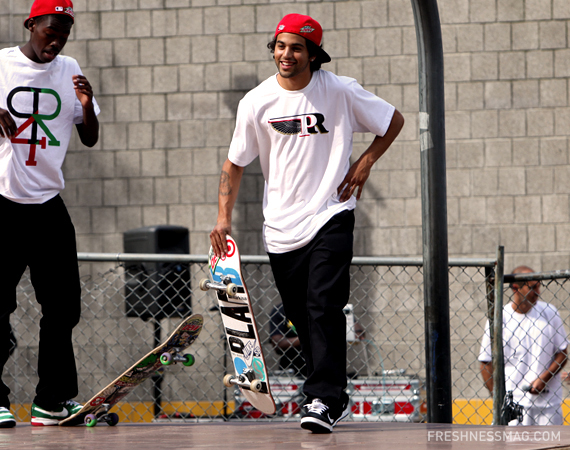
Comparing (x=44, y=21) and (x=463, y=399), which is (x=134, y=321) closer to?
(x=463, y=399)

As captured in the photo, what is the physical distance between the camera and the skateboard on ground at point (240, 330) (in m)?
3.18

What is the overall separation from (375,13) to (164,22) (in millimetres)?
2297

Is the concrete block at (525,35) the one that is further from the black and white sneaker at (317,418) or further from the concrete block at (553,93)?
the black and white sneaker at (317,418)

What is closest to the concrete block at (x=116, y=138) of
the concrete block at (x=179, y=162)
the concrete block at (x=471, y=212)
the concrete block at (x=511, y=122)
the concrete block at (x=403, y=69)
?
the concrete block at (x=179, y=162)

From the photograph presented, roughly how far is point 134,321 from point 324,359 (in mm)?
5387

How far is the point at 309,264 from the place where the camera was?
10.4ft

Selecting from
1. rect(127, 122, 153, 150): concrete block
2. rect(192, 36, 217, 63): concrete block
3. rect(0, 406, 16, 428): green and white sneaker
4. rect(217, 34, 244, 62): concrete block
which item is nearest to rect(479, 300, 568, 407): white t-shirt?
rect(0, 406, 16, 428): green and white sneaker

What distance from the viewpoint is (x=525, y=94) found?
305 inches

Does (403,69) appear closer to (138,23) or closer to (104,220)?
(138,23)

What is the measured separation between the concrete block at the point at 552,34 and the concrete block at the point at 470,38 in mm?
624

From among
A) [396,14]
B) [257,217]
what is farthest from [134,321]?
[396,14]

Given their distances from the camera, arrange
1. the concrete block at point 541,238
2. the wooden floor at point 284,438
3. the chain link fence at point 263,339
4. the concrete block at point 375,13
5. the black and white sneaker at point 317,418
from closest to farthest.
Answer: the wooden floor at point 284,438
the black and white sneaker at point 317,418
the chain link fence at point 263,339
the concrete block at point 541,238
the concrete block at point 375,13

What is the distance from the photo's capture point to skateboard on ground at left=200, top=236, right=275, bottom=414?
3.18 m

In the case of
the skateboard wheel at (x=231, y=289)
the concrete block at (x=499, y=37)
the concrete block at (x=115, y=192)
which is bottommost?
the skateboard wheel at (x=231, y=289)
